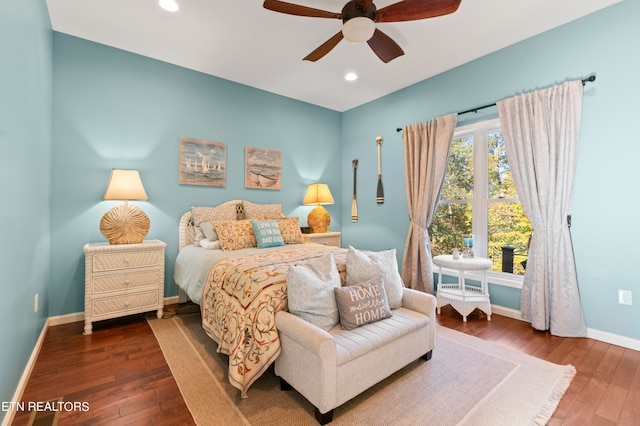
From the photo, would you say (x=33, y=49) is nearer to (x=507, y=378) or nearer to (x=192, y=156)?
(x=192, y=156)

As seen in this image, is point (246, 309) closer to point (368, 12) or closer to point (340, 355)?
point (340, 355)

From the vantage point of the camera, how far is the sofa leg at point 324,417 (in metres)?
1.52

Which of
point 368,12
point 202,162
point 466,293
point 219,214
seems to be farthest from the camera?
point 202,162

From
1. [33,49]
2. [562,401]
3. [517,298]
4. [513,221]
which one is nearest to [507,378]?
[562,401]

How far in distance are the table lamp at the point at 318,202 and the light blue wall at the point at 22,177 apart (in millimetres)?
3007

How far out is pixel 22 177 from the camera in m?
1.81

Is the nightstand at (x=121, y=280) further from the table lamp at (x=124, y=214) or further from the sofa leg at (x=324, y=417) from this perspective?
the sofa leg at (x=324, y=417)

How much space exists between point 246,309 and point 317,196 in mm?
2783

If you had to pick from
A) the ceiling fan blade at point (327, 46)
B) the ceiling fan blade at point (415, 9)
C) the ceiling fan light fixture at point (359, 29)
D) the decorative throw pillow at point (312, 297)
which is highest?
the ceiling fan blade at point (327, 46)

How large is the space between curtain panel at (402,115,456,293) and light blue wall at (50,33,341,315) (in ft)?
6.14

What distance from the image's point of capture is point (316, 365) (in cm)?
153

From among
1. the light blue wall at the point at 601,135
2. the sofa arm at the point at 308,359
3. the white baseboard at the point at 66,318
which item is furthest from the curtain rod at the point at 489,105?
the white baseboard at the point at 66,318

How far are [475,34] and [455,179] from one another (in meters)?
1.64

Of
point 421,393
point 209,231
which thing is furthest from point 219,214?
point 421,393
